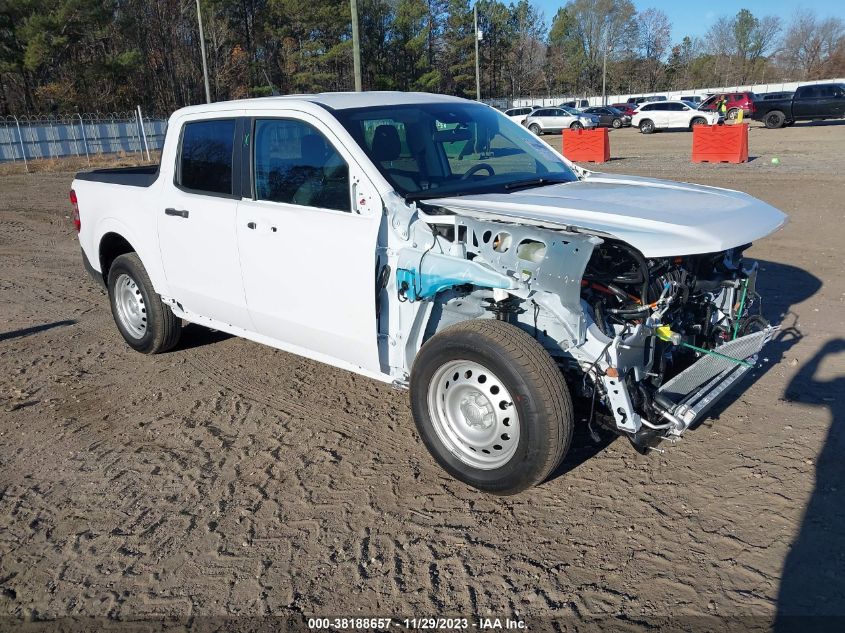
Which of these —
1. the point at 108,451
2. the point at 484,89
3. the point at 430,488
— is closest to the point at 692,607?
the point at 430,488

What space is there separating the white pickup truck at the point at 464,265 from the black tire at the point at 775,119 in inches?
1302

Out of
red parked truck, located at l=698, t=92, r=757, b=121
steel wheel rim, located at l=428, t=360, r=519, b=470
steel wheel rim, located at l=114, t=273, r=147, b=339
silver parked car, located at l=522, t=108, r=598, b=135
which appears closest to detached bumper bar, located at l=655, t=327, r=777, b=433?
steel wheel rim, located at l=428, t=360, r=519, b=470

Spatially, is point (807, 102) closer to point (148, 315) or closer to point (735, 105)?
point (735, 105)

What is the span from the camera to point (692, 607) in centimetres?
284

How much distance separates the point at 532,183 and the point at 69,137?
118 feet

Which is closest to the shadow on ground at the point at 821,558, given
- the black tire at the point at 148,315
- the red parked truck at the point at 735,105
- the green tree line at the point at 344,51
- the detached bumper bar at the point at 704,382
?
the detached bumper bar at the point at 704,382

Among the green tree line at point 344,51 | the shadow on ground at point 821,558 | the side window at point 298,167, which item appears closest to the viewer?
the shadow on ground at point 821,558

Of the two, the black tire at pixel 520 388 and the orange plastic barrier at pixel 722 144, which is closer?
the black tire at pixel 520 388

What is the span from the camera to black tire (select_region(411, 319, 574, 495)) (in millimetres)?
3279

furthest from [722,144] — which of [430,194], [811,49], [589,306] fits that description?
[811,49]

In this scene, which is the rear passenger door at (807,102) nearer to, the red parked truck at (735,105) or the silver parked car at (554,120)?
the red parked truck at (735,105)

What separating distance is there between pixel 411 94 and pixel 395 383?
2.28 m

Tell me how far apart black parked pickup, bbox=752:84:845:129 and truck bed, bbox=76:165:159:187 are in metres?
34.2

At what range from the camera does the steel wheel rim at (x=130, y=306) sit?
19.5ft
